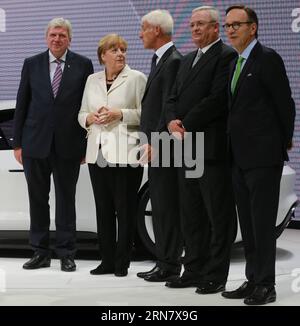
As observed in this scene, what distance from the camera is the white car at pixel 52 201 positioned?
18.4 ft

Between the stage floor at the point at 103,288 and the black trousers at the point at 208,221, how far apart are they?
158 mm

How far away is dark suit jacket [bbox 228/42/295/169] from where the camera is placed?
13.4 ft

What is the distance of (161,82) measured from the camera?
475 centimetres

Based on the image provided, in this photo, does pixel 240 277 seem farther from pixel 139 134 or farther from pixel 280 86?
pixel 280 86

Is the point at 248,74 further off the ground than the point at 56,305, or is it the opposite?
the point at 248,74

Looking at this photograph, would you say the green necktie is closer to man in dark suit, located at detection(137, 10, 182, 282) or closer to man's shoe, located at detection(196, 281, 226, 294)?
man in dark suit, located at detection(137, 10, 182, 282)

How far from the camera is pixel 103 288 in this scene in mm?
4707

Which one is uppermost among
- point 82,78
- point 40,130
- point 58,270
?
point 82,78

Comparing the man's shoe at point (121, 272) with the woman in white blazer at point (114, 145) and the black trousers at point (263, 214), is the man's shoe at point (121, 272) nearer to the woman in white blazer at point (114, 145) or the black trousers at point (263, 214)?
the woman in white blazer at point (114, 145)

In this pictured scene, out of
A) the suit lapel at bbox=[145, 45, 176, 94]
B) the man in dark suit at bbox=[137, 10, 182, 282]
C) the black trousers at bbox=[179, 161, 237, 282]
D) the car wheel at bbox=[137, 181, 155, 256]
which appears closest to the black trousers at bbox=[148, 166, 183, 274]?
the man in dark suit at bbox=[137, 10, 182, 282]

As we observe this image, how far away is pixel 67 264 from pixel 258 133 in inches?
71.1

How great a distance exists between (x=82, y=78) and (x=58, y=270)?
129 cm

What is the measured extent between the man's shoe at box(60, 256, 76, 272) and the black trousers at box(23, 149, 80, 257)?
0.03 m
